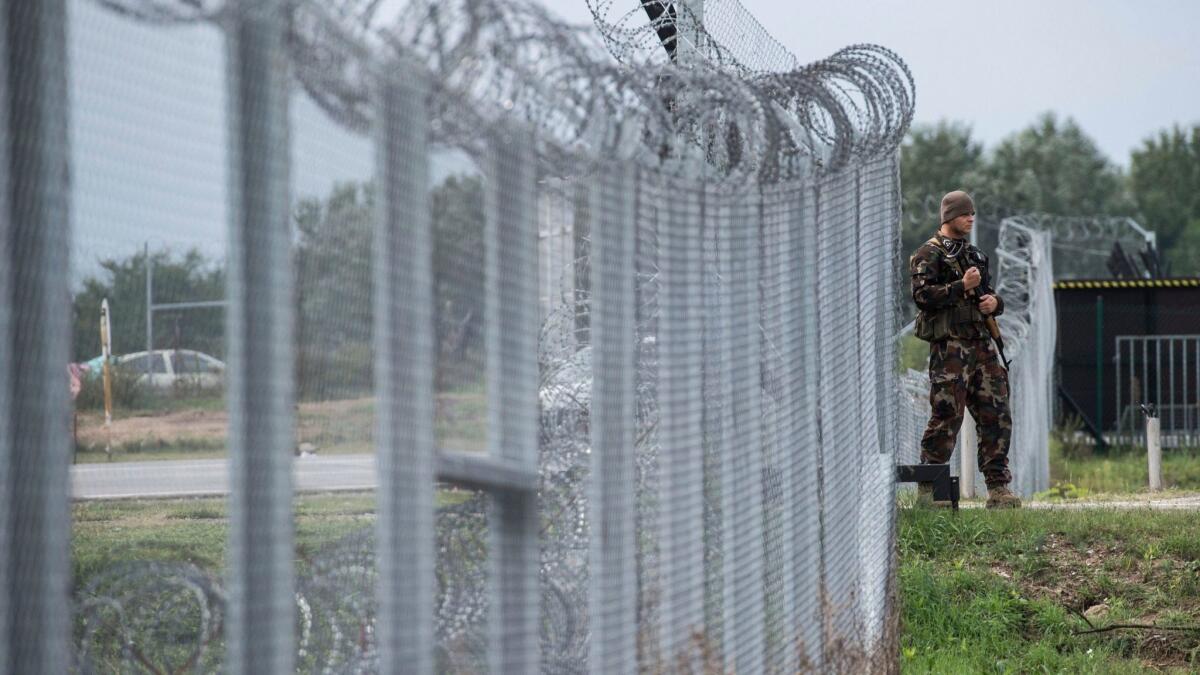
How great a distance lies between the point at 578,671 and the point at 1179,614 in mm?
4202

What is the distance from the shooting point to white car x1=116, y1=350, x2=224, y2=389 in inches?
134

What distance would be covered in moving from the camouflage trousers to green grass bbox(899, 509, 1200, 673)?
50cm

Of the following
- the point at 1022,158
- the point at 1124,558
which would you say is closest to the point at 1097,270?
the point at 1022,158

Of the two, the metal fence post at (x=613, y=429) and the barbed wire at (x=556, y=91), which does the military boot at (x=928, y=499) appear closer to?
the barbed wire at (x=556, y=91)

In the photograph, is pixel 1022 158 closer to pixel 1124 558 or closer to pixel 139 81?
pixel 1124 558

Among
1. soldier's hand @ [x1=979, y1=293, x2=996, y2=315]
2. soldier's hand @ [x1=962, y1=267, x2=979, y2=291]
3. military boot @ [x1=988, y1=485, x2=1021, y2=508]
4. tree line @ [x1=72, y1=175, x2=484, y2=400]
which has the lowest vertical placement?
military boot @ [x1=988, y1=485, x2=1021, y2=508]

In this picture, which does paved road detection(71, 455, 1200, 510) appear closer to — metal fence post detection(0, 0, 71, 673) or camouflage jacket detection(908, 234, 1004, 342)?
metal fence post detection(0, 0, 71, 673)

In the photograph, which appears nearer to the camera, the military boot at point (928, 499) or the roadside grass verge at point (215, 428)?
the roadside grass verge at point (215, 428)

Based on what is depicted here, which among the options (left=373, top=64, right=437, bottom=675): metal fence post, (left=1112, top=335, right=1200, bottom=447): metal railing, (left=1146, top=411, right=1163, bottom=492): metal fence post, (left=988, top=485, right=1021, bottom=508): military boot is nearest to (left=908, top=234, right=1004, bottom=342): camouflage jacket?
(left=988, top=485, right=1021, bottom=508): military boot

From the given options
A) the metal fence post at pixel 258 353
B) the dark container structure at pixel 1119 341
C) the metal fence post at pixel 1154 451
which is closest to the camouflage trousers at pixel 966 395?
the metal fence post at pixel 1154 451

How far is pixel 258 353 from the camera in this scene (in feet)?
7.02

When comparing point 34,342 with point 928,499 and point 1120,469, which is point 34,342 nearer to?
point 928,499

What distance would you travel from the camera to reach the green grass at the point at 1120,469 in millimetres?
15664

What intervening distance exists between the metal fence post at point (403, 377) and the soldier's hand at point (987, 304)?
6.58 meters
